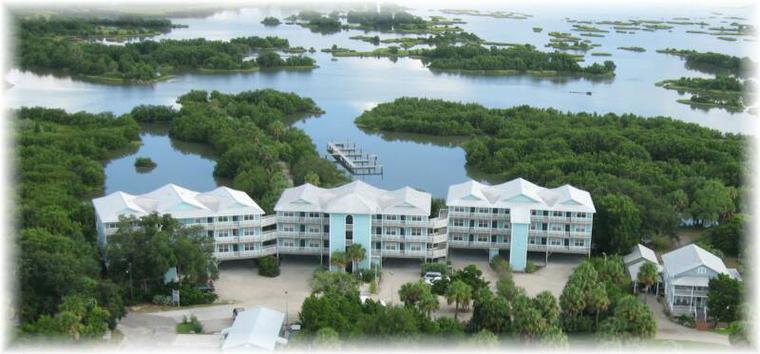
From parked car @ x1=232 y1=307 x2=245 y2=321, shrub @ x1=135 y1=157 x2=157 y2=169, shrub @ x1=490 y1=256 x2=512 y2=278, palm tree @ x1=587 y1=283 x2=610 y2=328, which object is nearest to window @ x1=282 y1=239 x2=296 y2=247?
parked car @ x1=232 y1=307 x2=245 y2=321

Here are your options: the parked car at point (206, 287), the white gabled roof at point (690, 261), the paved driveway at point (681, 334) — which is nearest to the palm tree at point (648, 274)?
the white gabled roof at point (690, 261)

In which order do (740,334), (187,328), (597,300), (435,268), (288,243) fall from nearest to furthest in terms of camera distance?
(740,334) → (187,328) → (597,300) → (435,268) → (288,243)

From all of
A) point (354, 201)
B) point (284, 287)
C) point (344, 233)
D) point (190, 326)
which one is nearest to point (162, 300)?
point (190, 326)

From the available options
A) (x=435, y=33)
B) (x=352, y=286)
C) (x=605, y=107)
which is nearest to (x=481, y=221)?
(x=352, y=286)

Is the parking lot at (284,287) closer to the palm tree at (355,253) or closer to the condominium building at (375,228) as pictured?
the condominium building at (375,228)

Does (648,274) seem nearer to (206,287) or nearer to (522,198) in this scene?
(522,198)

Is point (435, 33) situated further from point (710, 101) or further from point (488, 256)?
point (488, 256)
